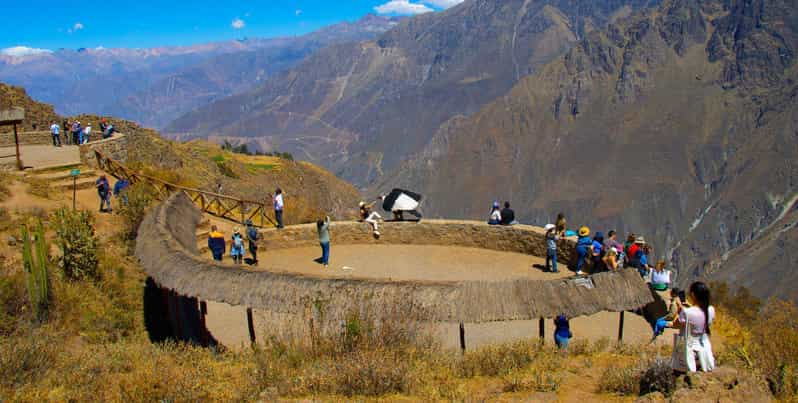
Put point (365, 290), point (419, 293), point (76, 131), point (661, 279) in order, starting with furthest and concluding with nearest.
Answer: point (76, 131) → point (661, 279) → point (365, 290) → point (419, 293)

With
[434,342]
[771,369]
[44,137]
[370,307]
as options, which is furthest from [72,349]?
[44,137]

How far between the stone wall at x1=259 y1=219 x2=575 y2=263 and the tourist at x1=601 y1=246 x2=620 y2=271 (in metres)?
3.94

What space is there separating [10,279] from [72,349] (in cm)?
283

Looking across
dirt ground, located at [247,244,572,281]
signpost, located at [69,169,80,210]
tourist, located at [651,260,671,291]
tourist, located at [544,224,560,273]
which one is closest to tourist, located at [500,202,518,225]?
dirt ground, located at [247,244,572,281]

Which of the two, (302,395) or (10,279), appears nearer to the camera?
(302,395)

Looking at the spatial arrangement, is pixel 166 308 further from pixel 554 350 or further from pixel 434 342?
pixel 554 350

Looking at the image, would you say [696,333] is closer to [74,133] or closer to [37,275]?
[37,275]

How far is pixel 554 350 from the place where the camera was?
424 inches

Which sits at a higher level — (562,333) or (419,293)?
(419,293)

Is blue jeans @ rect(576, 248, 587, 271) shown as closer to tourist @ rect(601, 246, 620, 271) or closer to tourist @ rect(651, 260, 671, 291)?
tourist @ rect(601, 246, 620, 271)

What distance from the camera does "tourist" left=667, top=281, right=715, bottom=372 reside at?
7262mm

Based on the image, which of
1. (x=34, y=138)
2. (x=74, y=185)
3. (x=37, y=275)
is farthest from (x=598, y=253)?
(x=34, y=138)

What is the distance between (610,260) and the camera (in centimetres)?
1572

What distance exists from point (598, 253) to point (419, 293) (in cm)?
796
